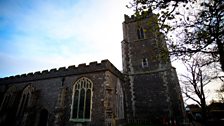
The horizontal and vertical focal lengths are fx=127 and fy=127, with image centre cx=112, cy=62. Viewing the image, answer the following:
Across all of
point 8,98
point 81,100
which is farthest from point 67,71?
point 8,98

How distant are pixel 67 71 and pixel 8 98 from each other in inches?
387

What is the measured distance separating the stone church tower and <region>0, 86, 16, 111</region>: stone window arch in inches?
576

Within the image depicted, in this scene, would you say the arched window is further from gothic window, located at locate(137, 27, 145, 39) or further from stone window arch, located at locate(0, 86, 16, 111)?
gothic window, located at locate(137, 27, 145, 39)

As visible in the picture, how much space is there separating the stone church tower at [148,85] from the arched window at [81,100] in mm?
5931

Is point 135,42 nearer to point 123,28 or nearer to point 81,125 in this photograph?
point 123,28

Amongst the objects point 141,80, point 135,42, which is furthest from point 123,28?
point 141,80

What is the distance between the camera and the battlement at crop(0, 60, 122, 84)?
42.3ft

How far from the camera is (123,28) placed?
21.6 m

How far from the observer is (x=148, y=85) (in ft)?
52.5

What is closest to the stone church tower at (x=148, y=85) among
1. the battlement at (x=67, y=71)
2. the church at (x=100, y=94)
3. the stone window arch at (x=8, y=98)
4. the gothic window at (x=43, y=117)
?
the church at (x=100, y=94)

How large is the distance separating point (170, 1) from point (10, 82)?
21316 mm

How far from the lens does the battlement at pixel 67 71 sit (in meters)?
12.9

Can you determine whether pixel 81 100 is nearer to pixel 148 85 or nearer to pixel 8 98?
pixel 148 85

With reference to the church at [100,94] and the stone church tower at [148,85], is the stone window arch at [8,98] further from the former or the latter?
the stone church tower at [148,85]
